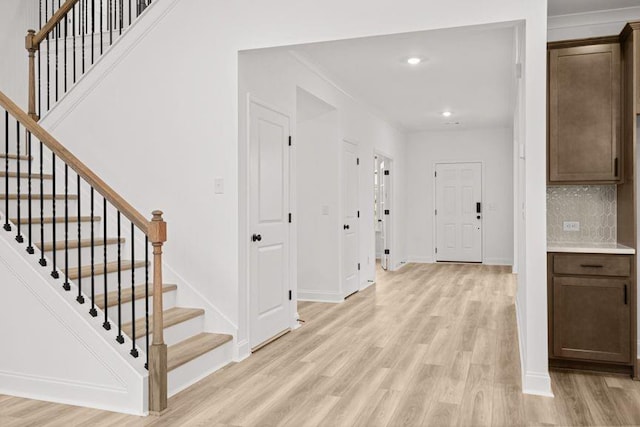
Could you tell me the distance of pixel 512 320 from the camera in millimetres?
5348

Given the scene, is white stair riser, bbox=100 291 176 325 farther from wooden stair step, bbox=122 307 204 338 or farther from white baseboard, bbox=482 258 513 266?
white baseboard, bbox=482 258 513 266

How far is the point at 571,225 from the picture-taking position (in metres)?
4.17

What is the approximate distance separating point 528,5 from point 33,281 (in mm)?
3470

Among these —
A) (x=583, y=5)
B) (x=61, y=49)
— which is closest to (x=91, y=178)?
(x=61, y=49)

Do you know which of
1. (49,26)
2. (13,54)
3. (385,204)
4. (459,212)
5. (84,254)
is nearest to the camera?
(84,254)

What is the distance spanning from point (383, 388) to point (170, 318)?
1.57m

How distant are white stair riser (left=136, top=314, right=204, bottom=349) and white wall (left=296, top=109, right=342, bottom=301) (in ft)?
8.61

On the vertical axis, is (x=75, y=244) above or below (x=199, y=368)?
above

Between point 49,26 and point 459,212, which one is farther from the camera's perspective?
point 459,212

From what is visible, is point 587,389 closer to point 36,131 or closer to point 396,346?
point 396,346

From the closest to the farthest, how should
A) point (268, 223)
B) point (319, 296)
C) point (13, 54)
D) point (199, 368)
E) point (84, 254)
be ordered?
point (199, 368)
point (84, 254)
point (268, 223)
point (13, 54)
point (319, 296)

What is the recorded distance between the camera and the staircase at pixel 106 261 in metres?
3.10

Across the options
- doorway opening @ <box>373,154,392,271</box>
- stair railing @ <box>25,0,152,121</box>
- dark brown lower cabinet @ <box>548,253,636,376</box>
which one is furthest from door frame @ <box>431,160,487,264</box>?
dark brown lower cabinet @ <box>548,253,636,376</box>

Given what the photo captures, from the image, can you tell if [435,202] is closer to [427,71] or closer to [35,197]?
[427,71]
